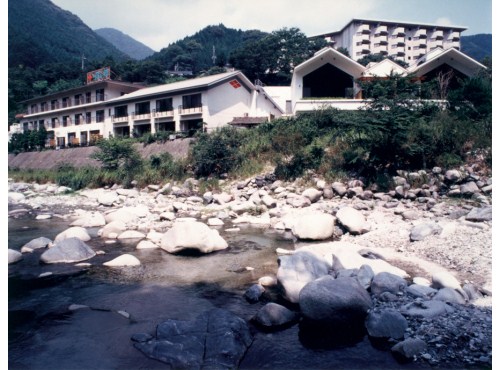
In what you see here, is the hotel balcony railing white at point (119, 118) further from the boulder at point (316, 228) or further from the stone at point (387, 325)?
the stone at point (387, 325)

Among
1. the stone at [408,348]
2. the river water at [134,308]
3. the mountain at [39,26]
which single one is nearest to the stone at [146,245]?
the river water at [134,308]

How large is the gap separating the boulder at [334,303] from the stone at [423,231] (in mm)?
3299

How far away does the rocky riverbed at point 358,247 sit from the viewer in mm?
3908

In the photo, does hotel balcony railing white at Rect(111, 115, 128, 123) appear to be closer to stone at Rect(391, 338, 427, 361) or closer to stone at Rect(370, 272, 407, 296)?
stone at Rect(370, 272, 407, 296)

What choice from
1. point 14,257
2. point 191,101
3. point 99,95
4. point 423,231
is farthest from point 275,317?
point 99,95

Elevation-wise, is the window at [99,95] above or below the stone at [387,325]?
above

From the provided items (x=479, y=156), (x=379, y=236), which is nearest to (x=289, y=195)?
(x=379, y=236)

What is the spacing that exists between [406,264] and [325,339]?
9.64 feet

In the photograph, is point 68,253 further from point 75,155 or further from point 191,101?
point 75,155

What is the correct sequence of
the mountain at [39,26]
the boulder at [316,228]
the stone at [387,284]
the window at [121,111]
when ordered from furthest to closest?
1. the window at [121,111]
2. the boulder at [316,228]
3. the mountain at [39,26]
4. the stone at [387,284]

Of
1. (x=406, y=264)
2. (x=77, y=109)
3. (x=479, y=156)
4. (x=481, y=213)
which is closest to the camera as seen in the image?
(x=406, y=264)

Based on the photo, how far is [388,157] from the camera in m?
11.7

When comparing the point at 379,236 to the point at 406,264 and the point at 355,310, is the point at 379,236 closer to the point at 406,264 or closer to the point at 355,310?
the point at 406,264

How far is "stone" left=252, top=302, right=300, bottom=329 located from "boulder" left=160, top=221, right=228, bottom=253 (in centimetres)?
314
